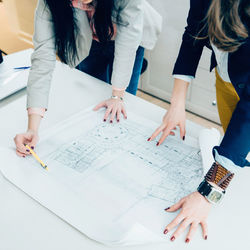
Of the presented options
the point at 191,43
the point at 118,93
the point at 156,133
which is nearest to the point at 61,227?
the point at 156,133

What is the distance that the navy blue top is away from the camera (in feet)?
2.21

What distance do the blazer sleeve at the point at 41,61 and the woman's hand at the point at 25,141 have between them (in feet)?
0.32

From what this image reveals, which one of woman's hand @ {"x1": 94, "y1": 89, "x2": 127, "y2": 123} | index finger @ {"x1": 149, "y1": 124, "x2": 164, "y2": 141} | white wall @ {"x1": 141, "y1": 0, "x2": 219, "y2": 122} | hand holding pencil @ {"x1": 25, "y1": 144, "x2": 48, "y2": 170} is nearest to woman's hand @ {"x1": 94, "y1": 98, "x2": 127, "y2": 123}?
woman's hand @ {"x1": 94, "y1": 89, "x2": 127, "y2": 123}

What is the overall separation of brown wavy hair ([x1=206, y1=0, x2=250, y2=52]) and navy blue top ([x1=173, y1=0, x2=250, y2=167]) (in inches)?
0.9

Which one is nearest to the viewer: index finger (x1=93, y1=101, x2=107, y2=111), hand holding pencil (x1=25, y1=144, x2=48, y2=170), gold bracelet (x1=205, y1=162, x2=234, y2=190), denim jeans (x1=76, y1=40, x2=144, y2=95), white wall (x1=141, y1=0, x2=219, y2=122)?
gold bracelet (x1=205, y1=162, x2=234, y2=190)

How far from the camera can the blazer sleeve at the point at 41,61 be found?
3.05 ft

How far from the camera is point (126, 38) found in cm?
101

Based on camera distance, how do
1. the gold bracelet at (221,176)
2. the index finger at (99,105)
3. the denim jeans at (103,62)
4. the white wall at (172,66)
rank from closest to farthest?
the gold bracelet at (221,176) → the index finger at (99,105) → the denim jeans at (103,62) → the white wall at (172,66)

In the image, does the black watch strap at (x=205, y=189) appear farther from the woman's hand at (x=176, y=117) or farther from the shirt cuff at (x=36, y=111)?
the shirt cuff at (x=36, y=111)

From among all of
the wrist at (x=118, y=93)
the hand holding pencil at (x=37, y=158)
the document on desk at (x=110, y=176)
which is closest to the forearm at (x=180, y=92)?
the document on desk at (x=110, y=176)

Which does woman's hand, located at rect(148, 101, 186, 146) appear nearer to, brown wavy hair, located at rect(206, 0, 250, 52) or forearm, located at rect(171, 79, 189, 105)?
forearm, located at rect(171, 79, 189, 105)

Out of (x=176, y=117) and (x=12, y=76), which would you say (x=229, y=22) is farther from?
(x=12, y=76)

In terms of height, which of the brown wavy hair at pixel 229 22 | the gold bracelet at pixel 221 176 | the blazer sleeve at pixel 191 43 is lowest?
the gold bracelet at pixel 221 176

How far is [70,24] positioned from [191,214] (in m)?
0.70
